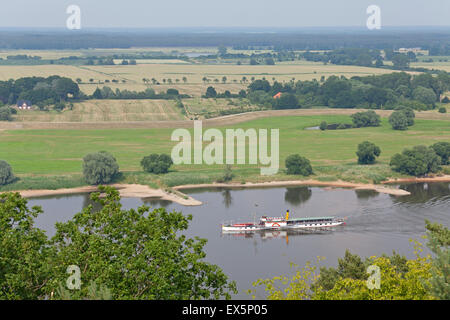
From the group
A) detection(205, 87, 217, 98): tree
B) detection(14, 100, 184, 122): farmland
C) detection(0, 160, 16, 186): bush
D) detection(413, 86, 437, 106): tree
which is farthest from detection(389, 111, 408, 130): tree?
detection(0, 160, 16, 186): bush

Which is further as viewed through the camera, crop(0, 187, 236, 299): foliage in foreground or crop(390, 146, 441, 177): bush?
crop(390, 146, 441, 177): bush

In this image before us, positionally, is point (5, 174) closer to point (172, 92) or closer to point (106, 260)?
point (106, 260)

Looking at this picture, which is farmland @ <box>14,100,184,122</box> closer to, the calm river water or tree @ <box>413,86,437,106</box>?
the calm river water

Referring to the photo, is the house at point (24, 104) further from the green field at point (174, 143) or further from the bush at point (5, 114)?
the green field at point (174, 143)

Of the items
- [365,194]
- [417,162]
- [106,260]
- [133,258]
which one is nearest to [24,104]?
[365,194]

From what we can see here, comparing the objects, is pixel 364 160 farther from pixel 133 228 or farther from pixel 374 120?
pixel 133 228

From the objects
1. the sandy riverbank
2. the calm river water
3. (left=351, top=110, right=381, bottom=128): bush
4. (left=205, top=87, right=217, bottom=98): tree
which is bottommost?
the calm river water

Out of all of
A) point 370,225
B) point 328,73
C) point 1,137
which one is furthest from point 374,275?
point 328,73
